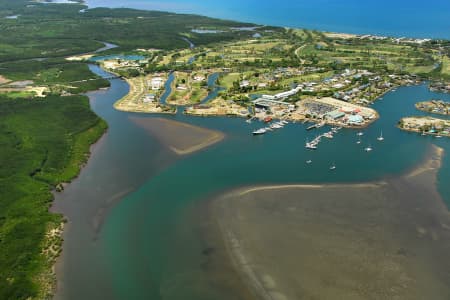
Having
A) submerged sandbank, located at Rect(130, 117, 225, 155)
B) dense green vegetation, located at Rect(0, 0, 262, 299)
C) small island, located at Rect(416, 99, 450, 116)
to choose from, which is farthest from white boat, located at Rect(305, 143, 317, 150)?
dense green vegetation, located at Rect(0, 0, 262, 299)

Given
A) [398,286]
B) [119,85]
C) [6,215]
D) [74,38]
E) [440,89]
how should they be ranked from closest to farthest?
[398,286], [6,215], [440,89], [119,85], [74,38]

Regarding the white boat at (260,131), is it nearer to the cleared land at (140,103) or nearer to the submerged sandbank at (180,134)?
the submerged sandbank at (180,134)

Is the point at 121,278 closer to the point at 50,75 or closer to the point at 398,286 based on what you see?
the point at 398,286

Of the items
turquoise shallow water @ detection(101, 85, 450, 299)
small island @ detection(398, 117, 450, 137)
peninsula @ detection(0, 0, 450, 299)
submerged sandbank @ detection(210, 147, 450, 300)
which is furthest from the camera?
small island @ detection(398, 117, 450, 137)

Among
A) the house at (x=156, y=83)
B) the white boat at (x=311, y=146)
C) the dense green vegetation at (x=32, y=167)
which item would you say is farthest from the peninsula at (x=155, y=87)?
the white boat at (x=311, y=146)

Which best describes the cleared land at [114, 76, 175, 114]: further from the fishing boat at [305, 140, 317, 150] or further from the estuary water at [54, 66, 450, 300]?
the fishing boat at [305, 140, 317, 150]

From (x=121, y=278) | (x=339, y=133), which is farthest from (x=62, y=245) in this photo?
(x=339, y=133)
